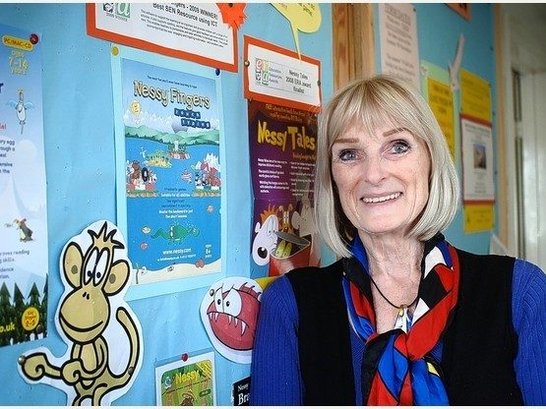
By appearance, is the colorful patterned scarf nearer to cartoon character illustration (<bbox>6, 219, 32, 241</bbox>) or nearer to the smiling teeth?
the smiling teeth

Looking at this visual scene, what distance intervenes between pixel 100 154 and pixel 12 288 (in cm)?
21

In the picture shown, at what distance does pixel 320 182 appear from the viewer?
109 centimetres

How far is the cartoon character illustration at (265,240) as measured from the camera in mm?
998

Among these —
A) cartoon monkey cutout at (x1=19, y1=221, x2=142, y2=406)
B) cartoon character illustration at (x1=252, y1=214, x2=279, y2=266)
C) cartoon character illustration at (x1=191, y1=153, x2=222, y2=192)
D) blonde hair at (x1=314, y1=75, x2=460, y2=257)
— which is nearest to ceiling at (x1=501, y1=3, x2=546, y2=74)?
blonde hair at (x1=314, y1=75, x2=460, y2=257)

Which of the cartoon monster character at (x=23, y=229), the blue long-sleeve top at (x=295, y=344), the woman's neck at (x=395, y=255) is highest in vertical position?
the cartoon monster character at (x=23, y=229)

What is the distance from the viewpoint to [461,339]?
895 mm

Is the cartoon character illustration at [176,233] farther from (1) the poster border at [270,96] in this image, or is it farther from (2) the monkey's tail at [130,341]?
(1) the poster border at [270,96]

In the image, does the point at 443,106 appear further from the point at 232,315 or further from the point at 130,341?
the point at 130,341

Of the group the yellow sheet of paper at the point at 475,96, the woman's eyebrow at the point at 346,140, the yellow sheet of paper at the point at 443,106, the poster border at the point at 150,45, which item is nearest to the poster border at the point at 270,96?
the poster border at the point at 150,45

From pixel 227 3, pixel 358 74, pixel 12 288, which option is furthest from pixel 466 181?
pixel 12 288

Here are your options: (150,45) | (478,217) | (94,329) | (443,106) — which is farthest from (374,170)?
(478,217)

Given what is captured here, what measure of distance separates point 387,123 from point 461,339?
41 centimetres

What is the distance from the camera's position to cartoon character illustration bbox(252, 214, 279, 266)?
100 centimetres

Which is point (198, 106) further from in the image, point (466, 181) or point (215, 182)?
point (466, 181)
